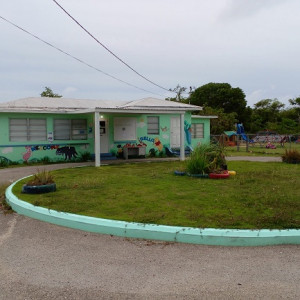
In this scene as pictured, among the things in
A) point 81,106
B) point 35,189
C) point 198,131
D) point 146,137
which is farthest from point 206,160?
point 198,131

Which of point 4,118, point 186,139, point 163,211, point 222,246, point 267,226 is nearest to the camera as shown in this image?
point 222,246

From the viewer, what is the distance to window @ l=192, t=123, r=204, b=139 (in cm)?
2275

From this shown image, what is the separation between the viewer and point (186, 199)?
24.8 feet

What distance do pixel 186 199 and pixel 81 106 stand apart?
43.7 feet

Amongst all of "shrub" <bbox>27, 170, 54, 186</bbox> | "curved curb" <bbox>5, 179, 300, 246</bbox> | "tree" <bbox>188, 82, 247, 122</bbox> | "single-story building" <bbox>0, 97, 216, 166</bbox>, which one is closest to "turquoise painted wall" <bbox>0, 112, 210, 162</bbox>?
"single-story building" <bbox>0, 97, 216, 166</bbox>

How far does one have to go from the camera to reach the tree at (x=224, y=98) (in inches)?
2227

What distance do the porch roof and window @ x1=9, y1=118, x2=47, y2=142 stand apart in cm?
59

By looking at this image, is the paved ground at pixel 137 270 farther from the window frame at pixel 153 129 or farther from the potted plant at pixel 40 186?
the window frame at pixel 153 129

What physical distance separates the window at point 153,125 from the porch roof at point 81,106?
75 cm

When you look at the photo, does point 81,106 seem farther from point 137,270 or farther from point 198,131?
point 137,270

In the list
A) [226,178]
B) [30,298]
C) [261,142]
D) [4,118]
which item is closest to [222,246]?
[30,298]

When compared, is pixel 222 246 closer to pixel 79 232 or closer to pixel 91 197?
pixel 79 232

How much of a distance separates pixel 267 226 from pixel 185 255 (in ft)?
5.07

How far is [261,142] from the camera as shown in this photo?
1284 inches
